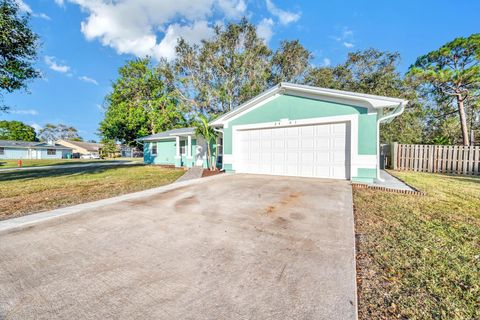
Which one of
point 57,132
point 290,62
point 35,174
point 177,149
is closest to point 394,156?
point 177,149

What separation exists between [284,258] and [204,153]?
12137 mm

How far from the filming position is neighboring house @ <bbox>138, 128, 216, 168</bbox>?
46.4 feet

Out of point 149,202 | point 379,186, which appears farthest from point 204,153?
point 379,186

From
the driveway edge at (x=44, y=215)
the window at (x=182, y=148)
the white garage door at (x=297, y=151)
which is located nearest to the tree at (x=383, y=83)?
the white garage door at (x=297, y=151)

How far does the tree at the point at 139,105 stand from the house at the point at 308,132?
55.6ft

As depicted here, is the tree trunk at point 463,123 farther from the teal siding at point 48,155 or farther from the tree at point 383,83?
the teal siding at point 48,155

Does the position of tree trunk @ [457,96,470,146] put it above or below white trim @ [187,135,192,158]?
above

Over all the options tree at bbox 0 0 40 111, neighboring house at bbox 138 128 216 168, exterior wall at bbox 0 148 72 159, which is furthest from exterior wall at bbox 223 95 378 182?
exterior wall at bbox 0 148 72 159

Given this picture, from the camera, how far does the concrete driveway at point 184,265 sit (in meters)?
1.67

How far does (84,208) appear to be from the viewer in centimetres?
471

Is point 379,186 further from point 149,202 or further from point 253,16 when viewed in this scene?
point 253,16

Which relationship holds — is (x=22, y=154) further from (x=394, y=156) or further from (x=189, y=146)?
(x=394, y=156)

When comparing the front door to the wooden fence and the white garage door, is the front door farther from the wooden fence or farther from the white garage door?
the wooden fence

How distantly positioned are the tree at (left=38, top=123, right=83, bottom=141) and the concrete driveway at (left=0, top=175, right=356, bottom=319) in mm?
92989
